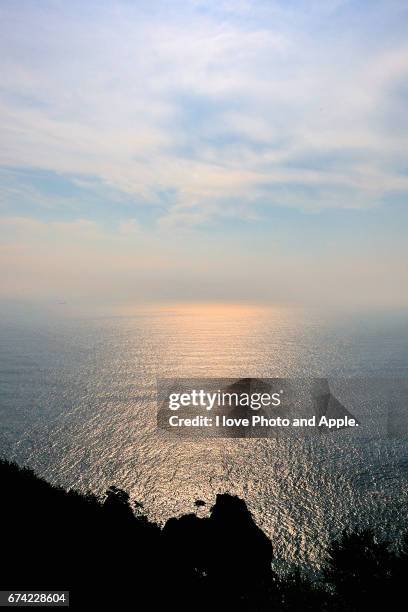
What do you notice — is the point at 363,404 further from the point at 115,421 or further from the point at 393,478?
the point at 115,421

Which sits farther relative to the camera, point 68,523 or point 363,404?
point 363,404

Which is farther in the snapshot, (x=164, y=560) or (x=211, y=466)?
(x=211, y=466)

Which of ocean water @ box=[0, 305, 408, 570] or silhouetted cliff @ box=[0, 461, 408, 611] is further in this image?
ocean water @ box=[0, 305, 408, 570]

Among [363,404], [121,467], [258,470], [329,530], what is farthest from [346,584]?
[363,404]

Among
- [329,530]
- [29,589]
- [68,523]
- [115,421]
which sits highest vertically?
[115,421]

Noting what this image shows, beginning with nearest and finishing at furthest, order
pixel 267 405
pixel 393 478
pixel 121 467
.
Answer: pixel 393 478
pixel 121 467
pixel 267 405

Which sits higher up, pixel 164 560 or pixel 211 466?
pixel 211 466

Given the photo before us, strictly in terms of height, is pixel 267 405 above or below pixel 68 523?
above

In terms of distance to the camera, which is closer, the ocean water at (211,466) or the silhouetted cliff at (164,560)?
the silhouetted cliff at (164,560)
